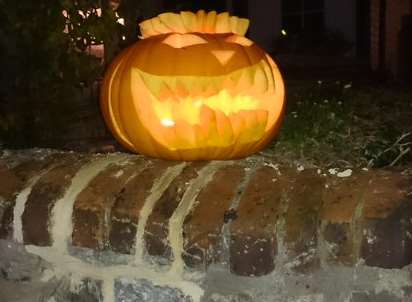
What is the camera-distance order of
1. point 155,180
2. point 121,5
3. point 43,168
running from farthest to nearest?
point 121,5 → point 43,168 → point 155,180

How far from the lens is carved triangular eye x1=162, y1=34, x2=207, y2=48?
1.92m

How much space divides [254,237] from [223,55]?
0.58 m

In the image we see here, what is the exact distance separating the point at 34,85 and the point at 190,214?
1.18 metres

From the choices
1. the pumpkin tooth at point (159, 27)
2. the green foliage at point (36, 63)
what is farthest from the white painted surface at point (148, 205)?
the green foliage at point (36, 63)

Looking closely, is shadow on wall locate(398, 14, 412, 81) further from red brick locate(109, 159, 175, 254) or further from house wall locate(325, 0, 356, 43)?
red brick locate(109, 159, 175, 254)

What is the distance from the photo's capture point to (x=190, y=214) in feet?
5.45

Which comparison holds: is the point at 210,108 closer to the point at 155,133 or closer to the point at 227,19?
the point at 155,133

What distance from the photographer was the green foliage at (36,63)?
98.4 inches

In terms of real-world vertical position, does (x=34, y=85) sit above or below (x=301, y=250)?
above

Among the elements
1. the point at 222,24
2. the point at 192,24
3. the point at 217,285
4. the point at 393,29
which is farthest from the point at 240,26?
the point at 393,29

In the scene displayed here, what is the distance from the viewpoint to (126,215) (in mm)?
1709

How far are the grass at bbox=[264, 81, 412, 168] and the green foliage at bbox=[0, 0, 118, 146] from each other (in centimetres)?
89

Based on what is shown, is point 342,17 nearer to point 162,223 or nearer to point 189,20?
point 189,20

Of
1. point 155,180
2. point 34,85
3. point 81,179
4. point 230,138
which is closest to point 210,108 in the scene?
point 230,138
